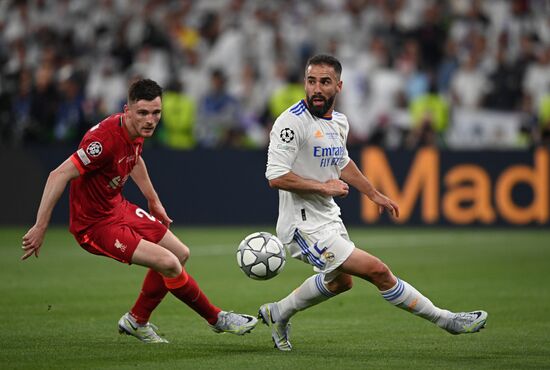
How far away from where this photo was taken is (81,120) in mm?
20516

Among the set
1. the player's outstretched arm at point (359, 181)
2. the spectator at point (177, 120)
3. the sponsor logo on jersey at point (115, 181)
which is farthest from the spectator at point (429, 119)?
the sponsor logo on jersey at point (115, 181)

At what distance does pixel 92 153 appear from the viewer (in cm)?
823

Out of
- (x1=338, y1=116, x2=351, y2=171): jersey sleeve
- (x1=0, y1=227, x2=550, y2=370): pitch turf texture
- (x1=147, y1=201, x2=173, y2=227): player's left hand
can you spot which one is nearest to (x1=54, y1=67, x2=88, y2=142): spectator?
(x1=0, y1=227, x2=550, y2=370): pitch turf texture

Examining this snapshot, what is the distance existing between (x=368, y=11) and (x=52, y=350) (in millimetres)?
17112

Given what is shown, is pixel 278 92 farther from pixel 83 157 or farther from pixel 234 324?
pixel 83 157

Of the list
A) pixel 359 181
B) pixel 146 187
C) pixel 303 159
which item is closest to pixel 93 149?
pixel 146 187

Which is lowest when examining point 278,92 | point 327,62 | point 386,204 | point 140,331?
point 140,331

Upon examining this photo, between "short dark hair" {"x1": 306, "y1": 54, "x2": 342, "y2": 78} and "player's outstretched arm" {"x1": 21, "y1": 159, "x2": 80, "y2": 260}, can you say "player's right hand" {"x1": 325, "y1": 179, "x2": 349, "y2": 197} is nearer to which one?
"short dark hair" {"x1": 306, "y1": 54, "x2": 342, "y2": 78}

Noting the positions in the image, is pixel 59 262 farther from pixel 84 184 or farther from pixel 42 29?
pixel 42 29

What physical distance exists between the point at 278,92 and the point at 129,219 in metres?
12.7

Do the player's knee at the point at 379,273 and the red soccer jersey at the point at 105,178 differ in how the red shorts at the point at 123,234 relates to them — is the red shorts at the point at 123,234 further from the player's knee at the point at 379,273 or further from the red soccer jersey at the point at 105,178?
the player's knee at the point at 379,273

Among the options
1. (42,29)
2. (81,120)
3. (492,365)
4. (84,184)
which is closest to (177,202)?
(81,120)

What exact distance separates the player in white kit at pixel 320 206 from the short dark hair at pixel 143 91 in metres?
1.01

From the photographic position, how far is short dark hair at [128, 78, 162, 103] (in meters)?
8.40
